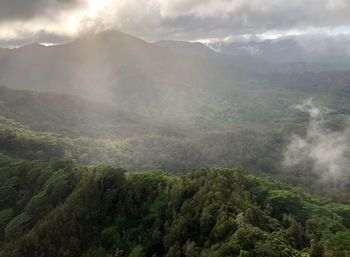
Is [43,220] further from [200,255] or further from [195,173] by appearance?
[200,255]

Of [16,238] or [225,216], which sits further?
[16,238]

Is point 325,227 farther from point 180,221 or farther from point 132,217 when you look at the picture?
point 132,217

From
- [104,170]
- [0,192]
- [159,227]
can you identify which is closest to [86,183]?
[104,170]

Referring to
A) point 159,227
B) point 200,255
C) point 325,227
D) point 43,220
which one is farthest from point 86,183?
point 325,227

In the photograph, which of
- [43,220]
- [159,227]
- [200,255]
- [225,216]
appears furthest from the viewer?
[43,220]

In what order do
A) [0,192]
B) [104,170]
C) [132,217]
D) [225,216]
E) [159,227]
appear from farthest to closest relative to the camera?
[0,192] → [104,170] → [132,217] → [159,227] → [225,216]

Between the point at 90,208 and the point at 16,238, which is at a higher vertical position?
the point at 90,208

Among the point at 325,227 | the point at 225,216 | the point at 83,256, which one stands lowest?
the point at 83,256
